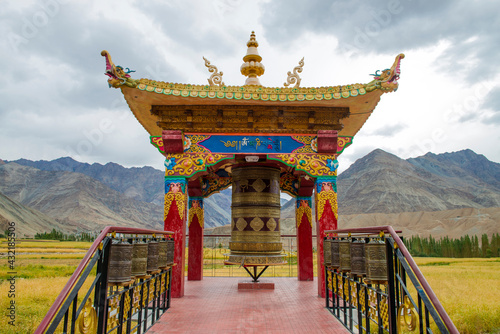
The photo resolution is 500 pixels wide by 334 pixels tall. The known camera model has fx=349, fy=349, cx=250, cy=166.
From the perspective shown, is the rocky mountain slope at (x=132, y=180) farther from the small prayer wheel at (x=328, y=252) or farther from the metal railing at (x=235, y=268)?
the small prayer wheel at (x=328, y=252)

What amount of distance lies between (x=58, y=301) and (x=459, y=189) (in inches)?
3728

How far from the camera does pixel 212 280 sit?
975 centimetres

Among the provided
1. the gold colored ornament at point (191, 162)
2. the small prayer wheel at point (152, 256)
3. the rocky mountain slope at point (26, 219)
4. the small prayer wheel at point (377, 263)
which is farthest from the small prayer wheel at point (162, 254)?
the rocky mountain slope at point (26, 219)

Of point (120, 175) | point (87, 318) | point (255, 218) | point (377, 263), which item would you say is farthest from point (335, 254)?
point (120, 175)

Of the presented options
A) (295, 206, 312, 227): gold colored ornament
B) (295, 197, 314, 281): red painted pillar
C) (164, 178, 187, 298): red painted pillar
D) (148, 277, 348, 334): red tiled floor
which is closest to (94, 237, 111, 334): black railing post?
(148, 277, 348, 334): red tiled floor

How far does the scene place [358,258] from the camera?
13.8 feet

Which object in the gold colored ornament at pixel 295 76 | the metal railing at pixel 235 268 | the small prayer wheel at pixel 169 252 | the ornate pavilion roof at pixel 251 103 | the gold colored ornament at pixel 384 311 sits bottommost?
the metal railing at pixel 235 268

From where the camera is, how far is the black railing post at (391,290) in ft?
10.9

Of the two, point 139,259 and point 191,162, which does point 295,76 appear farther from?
point 139,259

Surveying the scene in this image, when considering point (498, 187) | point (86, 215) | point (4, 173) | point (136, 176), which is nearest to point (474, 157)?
point (498, 187)

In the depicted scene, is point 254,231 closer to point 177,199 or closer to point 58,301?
point 177,199

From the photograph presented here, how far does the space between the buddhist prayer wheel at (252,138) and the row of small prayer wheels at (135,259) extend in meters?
2.12

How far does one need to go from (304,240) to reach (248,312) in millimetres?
4485

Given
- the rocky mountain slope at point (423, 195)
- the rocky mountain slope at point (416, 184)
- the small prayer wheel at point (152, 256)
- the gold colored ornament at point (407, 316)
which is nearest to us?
the gold colored ornament at point (407, 316)
